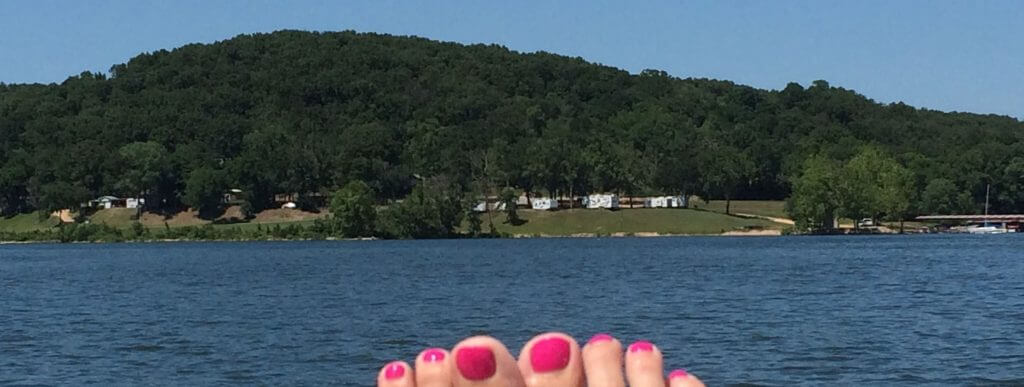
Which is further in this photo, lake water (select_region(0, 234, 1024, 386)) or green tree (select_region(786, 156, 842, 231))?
green tree (select_region(786, 156, 842, 231))

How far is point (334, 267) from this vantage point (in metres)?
93.3

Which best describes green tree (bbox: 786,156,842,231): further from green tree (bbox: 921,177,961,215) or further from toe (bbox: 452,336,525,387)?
toe (bbox: 452,336,525,387)

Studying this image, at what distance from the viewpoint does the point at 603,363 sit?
10.2 metres

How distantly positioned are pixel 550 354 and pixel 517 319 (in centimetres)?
3527

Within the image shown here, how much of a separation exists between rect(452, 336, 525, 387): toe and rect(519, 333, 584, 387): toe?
215 millimetres

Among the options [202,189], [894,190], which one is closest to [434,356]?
[894,190]

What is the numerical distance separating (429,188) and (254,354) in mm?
153134

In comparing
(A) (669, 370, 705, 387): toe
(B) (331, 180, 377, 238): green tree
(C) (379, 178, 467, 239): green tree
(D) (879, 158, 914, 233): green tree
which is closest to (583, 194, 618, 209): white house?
(C) (379, 178, 467, 239): green tree

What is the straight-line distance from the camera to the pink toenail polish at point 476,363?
9.27 meters

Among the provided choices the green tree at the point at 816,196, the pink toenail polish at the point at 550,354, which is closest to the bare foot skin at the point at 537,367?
the pink toenail polish at the point at 550,354

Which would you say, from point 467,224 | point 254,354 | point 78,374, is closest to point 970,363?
Answer: point 254,354

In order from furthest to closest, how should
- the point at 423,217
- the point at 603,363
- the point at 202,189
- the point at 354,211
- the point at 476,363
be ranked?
the point at 202,189
the point at 423,217
the point at 354,211
the point at 603,363
the point at 476,363

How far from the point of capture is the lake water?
30.9 metres

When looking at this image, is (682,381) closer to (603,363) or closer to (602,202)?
(603,363)
